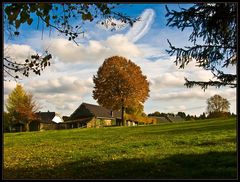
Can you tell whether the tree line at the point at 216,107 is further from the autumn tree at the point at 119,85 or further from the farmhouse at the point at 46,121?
the farmhouse at the point at 46,121

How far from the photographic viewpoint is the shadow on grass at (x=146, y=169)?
899 centimetres

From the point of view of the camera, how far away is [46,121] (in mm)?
10203

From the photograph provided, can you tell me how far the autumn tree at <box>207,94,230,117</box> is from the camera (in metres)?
8.16

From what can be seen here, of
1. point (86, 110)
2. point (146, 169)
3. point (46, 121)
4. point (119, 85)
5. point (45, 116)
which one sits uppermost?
point (119, 85)

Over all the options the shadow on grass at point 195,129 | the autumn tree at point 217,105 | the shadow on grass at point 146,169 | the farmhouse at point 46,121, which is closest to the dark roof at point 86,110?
the farmhouse at point 46,121

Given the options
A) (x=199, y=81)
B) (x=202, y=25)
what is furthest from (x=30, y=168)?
(x=202, y=25)

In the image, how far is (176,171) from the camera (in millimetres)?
9383

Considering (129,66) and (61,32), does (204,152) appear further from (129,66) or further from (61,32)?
(61,32)

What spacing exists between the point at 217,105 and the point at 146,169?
2.61m

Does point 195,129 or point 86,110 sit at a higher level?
point 86,110

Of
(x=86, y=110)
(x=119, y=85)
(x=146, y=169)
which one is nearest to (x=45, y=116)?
(x=86, y=110)

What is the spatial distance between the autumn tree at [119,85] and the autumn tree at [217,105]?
149 centimetres

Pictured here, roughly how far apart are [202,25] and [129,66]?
264 centimetres

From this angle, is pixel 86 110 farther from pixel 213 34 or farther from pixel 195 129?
pixel 195 129
